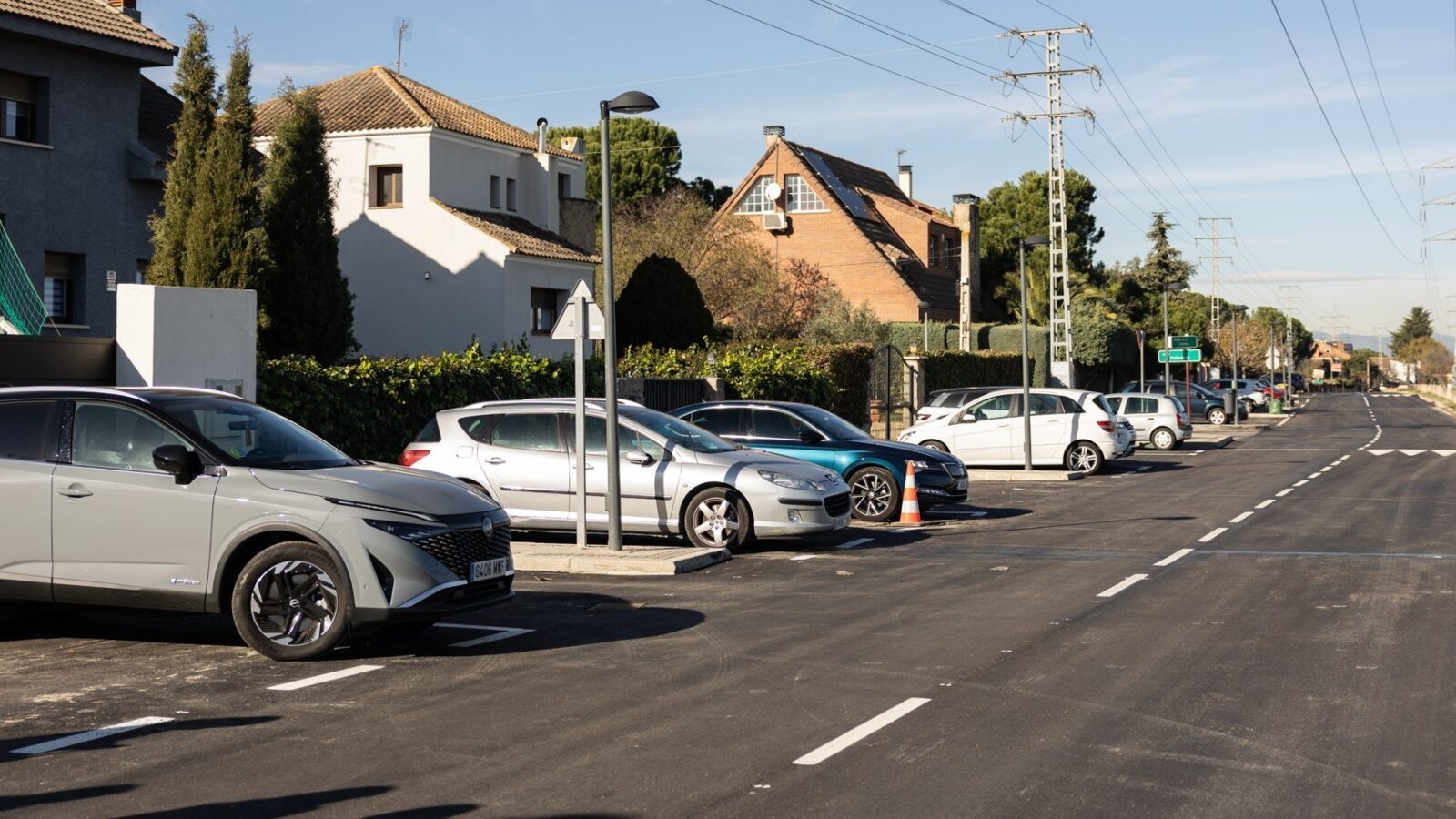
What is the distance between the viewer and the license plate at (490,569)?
386 inches

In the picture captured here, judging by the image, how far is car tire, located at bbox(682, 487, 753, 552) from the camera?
1576cm

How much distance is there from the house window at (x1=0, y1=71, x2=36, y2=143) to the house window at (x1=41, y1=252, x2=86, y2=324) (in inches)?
82.1

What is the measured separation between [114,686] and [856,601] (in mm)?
5716

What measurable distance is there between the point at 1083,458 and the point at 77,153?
1960cm

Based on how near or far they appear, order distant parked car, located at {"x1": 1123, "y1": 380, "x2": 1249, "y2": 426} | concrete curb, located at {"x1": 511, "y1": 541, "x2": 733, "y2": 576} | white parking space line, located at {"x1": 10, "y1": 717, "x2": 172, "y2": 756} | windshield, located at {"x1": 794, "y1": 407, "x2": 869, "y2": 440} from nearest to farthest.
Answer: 1. white parking space line, located at {"x1": 10, "y1": 717, "x2": 172, "y2": 756}
2. concrete curb, located at {"x1": 511, "y1": 541, "x2": 733, "y2": 576}
3. windshield, located at {"x1": 794, "y1": 407, "x2": 869, "y2": 440}
4. distant parked car, located at {"x1": 1123, "y1": 380, "x2": 1249, "y2": 426}

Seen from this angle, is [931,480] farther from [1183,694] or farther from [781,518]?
[1183,694]

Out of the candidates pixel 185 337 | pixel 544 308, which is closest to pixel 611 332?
pixel 185 337

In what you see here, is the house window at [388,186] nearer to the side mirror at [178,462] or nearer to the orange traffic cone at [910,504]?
the orange traffic cone at [910,504]

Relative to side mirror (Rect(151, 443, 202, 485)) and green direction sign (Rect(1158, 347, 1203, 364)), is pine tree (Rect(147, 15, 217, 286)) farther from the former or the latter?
green direction sign (Rect(1158, 347, 1203, 364))

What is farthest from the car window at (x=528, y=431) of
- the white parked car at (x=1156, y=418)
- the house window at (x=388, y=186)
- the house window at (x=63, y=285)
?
the white parked car at (x=1156, y=418)

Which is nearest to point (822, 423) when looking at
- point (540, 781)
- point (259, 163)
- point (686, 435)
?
point (686, 435)

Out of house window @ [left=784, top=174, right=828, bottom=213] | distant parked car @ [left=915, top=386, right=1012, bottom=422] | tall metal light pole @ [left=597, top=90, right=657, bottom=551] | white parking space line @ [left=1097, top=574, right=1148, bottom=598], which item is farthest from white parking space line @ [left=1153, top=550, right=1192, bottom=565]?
house window @ [left=784, top=174, right=828, bottom=213]

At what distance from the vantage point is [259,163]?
24578mm

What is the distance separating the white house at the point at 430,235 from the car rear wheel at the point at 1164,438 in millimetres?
16411
